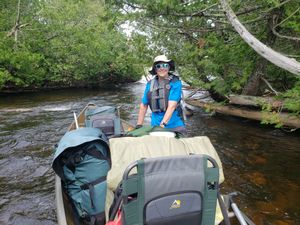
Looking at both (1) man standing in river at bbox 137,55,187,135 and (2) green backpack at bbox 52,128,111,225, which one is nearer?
(2) green backpack at bbox 52,128,111,225

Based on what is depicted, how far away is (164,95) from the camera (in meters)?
4.95

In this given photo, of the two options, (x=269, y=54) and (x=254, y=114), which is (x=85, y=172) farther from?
(x=254, y=114)

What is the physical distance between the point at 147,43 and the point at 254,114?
5.03 meters

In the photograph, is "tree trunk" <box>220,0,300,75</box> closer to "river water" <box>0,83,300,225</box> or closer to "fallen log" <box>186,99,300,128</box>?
"river water" <box>0,83,300,225</box>

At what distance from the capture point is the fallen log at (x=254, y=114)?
8255 millimetres

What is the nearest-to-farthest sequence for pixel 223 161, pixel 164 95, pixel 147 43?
pixel 164 95 < pixel 223 161 < pixel 147 43

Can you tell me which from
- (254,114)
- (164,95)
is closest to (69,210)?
(164,95)

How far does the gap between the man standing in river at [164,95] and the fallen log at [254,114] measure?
3.34 m

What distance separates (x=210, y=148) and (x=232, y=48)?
7.12 meters

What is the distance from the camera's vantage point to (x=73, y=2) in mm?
22375

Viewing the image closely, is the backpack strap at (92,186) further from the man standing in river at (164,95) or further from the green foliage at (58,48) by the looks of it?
the green foliage at (58,48)

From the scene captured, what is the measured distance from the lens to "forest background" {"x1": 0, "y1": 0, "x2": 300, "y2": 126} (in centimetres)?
749

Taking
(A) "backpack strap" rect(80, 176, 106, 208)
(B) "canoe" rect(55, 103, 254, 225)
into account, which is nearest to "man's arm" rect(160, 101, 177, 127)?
(A) "backpack strap" rect(80, 176, 106, 208)

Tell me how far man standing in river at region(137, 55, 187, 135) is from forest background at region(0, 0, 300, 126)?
98.5 inches
